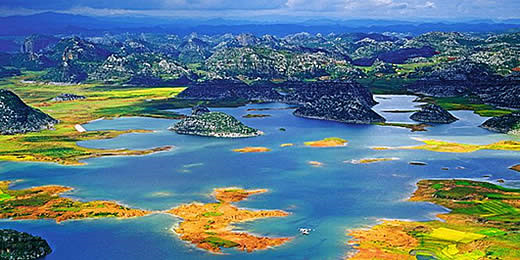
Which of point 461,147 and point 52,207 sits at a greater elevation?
point 52,207

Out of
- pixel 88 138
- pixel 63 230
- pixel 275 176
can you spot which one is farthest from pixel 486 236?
pixel 88 138

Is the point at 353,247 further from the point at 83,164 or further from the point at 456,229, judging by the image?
the point at 83,164

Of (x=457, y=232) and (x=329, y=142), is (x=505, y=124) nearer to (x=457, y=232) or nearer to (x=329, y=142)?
(x=329, y=142)

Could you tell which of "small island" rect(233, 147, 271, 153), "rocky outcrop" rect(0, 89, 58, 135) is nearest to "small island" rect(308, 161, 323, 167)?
"small island" rect(233, 147, 271, 153)

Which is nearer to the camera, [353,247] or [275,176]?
[353,247]

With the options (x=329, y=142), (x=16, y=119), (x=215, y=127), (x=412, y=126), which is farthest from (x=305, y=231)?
(x=16, y=119)

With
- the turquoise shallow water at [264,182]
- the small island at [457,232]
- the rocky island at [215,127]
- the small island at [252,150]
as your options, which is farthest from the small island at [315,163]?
the rocky island at [215,127]
